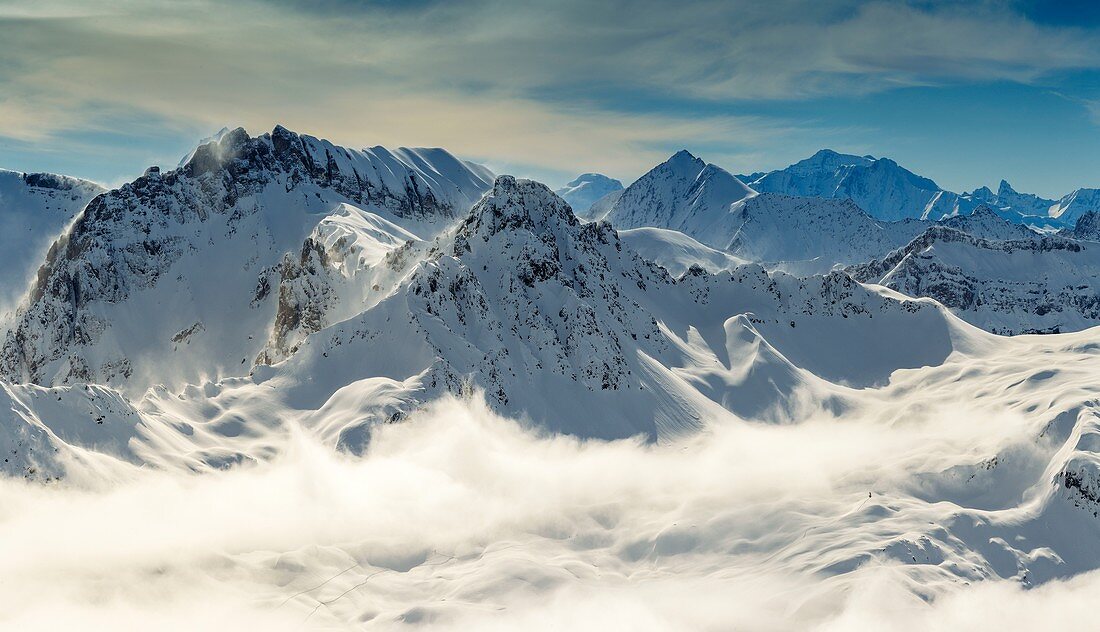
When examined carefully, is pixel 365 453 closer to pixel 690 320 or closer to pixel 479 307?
pixel 479 307

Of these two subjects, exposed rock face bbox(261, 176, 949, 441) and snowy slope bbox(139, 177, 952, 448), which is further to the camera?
exposed rock face bbox(261, 176, 949, 441)

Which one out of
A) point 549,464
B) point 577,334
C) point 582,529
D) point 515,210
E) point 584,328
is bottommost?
point 582,529

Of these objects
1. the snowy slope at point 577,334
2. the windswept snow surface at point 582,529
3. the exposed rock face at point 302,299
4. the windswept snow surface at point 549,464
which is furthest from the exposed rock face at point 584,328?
the exposed rock face at point 302,299

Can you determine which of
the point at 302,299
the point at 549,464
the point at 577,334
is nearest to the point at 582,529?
the point at 549,464

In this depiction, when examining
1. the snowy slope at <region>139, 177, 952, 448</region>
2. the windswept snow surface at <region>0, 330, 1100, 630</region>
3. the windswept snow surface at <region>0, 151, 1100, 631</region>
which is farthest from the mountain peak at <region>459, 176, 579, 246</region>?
the windswept snow surface at <region>0, 330, 1100, 630</region>

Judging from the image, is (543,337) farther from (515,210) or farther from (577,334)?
(515,210)

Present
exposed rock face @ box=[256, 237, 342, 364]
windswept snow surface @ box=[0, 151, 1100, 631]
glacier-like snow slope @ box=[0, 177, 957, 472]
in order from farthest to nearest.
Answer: exposed rock face @ box=[256, 237, 342, 364]
glacier-like snow slope @ box=[0, 177, 957, 472]
windswept snow surface @ box=[0, 151, 1100, 631]

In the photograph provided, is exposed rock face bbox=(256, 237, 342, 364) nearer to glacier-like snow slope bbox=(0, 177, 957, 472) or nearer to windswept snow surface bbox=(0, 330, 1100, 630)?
glacier-like snow slope bbox=(0, 177, 957, 472)

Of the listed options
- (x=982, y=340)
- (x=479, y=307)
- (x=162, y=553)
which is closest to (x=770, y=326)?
(x=982, y=340)
